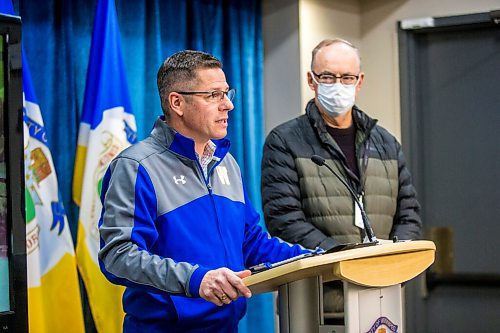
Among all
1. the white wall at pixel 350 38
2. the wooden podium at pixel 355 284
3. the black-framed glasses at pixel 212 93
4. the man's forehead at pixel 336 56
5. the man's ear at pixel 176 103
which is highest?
the white wall at pixel 350 38

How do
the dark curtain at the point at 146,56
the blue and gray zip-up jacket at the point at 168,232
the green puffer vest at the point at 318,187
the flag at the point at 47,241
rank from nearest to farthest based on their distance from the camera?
the blue and gray zip-up jacket at the point at 168,232, the green puffer vest at the point at 318,187, the flag at the point at 47,241, the dark curtain at the point at 146,56

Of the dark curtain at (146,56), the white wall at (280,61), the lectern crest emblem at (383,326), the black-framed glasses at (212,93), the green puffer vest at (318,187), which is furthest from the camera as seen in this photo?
the white wall at (280,61)

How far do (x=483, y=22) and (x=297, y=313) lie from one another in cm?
323

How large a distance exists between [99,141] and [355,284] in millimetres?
1767

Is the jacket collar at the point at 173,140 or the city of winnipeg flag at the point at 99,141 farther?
the city of winnipeg flag at the point at 99,141

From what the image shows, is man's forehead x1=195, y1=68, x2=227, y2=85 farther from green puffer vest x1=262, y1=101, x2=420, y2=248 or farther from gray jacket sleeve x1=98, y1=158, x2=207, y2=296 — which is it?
green puffer vest x1=262, y1=101, x2=420, y2=248

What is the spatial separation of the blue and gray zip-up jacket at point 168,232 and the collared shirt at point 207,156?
0.05 feet

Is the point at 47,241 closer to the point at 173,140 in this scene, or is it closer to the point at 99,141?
the point at 99,141

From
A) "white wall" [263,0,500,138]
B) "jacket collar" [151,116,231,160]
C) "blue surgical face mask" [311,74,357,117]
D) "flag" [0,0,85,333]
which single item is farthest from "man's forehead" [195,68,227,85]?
"white wall" [263,0,500,138]

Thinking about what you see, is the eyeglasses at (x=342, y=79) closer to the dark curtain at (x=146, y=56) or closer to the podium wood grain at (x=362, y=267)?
the podium wood grain at (x=362, y=267)

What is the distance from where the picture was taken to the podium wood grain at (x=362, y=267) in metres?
2.27

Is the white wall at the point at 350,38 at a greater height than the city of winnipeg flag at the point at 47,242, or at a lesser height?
greater

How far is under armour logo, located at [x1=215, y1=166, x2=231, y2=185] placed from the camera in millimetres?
2721

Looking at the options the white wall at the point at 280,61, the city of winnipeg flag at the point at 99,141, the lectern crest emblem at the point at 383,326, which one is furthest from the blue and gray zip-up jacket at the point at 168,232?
the white wall at the point at 280,61
